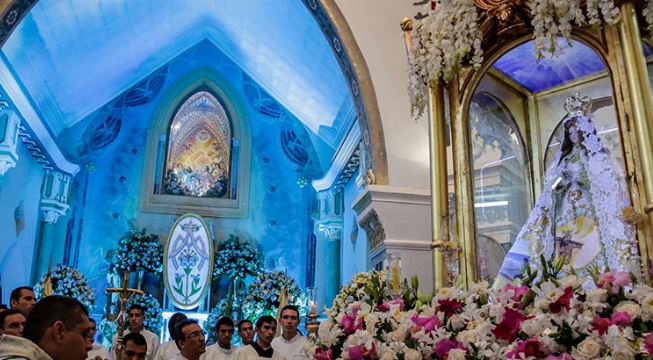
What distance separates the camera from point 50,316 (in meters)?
2.09

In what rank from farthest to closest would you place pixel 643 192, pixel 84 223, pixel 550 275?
pixel 84 223
pixel 643 192
pixel 550 275

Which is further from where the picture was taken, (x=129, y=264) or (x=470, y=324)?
(x=129, y=264)

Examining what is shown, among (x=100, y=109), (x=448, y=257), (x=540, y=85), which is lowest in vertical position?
(x=448, y=257)

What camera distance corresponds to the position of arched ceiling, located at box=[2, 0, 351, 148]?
9375 mm

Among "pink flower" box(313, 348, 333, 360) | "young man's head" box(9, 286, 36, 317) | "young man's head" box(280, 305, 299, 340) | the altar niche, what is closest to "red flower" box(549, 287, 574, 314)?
"pink flower" box(313, 348, 333, 360)

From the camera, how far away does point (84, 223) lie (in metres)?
12.1

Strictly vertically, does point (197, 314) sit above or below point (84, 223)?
Result: below

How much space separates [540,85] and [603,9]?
2.76 feet

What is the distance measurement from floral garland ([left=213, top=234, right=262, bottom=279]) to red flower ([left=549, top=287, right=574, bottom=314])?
9987mm

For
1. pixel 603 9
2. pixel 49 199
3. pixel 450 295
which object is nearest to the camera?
pixel 450 295

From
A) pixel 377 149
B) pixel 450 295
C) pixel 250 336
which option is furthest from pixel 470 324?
pixel 377 149

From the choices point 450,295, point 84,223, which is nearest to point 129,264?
point 84,223

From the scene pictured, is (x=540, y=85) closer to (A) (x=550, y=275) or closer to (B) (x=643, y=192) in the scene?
(B) (x=643, y=192)

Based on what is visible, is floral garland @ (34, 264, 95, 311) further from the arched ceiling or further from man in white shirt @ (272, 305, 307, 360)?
man in white shirt @ (272, 305, 307, 360)
